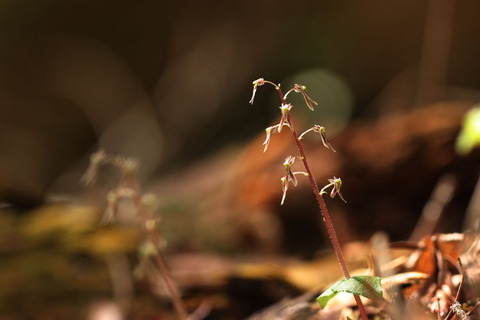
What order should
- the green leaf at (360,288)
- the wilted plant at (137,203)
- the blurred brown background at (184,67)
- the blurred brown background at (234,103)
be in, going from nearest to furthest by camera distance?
the green leaf at (360,288) → the wilted plant at (137,203) → the blurred brown background at (234,103) → the blurred brown background at (184,67)

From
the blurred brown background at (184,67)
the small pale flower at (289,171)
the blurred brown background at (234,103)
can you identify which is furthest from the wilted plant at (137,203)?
the blurred brown background at (184,67)

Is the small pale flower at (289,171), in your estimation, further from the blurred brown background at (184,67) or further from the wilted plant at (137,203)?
the blurred brown background at (184,67)

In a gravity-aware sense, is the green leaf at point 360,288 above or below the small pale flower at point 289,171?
below

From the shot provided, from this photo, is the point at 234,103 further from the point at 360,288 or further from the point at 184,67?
the point at 360,288

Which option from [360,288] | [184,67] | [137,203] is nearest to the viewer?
[360,288]

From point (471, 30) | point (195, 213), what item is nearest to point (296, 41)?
A: point (471, 30)

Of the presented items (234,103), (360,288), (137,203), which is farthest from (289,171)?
(234,103)

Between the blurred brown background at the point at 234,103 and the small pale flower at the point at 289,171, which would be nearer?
the small pale flower at the point at 289,171
